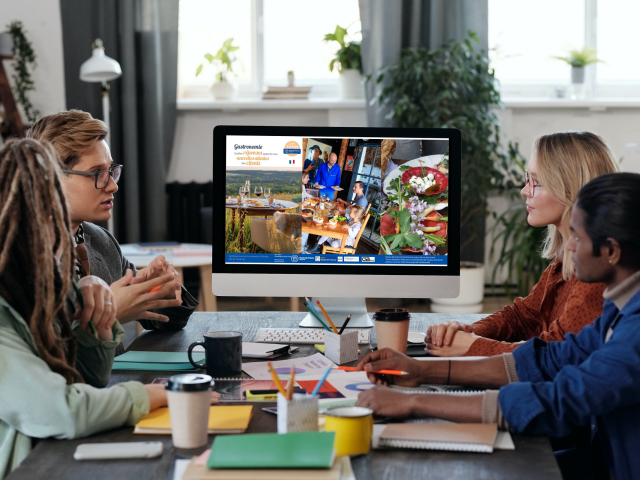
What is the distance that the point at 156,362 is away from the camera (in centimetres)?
129

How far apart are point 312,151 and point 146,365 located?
63cm

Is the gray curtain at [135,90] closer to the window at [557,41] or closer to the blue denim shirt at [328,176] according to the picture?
the window at [557,41]

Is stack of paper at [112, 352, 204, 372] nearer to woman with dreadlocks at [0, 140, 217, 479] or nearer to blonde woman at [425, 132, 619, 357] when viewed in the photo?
woman with dreadlocks at [0, 140, 217, 479]

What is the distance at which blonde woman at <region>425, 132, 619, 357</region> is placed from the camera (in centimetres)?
134

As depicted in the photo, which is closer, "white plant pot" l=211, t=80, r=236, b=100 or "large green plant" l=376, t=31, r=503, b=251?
"large green plant" l=376, t=31, r=503, b=251

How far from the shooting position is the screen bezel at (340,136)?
5.20ft

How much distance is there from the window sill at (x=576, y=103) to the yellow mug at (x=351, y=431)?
3953mm

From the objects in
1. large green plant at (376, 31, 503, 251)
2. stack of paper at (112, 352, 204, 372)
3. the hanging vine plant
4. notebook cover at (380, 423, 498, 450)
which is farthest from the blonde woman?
the hanging vine plant

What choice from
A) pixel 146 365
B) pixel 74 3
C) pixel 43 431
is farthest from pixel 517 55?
pixel 43 431

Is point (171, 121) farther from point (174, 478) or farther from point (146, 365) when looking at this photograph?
point (174, 478)

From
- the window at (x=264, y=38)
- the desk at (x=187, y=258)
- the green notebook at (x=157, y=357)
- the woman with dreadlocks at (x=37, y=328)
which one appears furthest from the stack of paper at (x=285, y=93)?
the woman with dreadlocks at (x=37, y=328)

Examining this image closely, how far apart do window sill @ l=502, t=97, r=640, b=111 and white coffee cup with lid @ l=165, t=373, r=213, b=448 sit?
399 centimetres

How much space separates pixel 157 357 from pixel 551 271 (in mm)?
892

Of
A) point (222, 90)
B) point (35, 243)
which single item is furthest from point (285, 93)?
point (35, 243)
